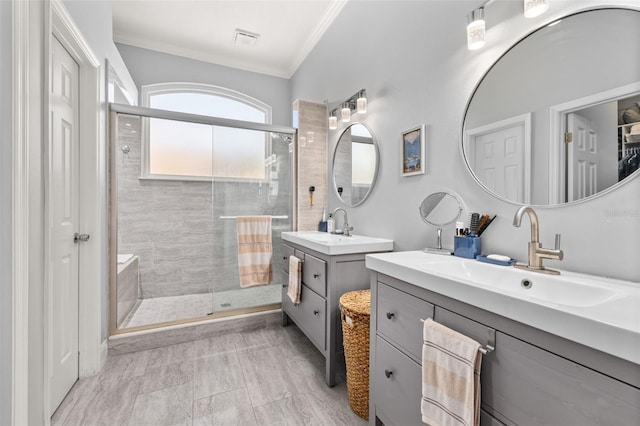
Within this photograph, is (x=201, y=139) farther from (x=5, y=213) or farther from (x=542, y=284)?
(x=542, y=284)

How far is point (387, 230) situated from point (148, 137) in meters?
2.73

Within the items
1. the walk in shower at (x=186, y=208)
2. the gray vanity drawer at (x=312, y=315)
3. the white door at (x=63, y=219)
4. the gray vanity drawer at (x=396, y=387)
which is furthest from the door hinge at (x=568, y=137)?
the white door at (x=63, y=219)

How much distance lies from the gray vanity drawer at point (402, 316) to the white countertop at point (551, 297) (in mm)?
84

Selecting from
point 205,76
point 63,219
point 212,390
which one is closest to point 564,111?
point 212,390

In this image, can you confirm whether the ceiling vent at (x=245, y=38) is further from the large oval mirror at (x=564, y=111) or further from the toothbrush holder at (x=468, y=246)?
the toothbrush holder at (x=468, y=246)

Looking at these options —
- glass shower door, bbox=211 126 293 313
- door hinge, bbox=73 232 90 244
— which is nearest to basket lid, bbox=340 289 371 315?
glass shower door, bbox=211 126 293 313

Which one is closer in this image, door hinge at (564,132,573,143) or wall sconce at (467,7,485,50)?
door hinge at (564,132,573,143)

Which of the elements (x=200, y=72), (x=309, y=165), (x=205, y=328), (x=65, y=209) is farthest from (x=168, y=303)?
(x=200, y=72)

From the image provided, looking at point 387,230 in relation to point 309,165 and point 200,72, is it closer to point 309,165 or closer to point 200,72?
point 309,165

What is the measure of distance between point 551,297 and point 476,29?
1.15 metres

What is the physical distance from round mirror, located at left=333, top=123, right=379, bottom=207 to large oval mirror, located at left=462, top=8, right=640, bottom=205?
2.94 feet

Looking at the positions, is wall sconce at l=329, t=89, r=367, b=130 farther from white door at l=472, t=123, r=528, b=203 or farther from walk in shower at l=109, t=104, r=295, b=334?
white door at l=472, t=123, r=528, b=203

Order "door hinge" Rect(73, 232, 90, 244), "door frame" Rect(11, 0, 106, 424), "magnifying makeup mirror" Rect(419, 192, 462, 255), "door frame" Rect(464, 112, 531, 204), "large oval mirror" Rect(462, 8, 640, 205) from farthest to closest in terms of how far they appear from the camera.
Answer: "door hinge" Rect(73, 232, 90, 244) → "magnifying makeup mirror" Rect(419, 192, 462, 255) → "door frame" Rect(464, 112, 531, 204) → "door frame" Rect(11, 0, 106, 424) → "large oval mirror" Rect(462, 8, 640, 205)

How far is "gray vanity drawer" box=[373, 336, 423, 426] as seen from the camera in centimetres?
106
